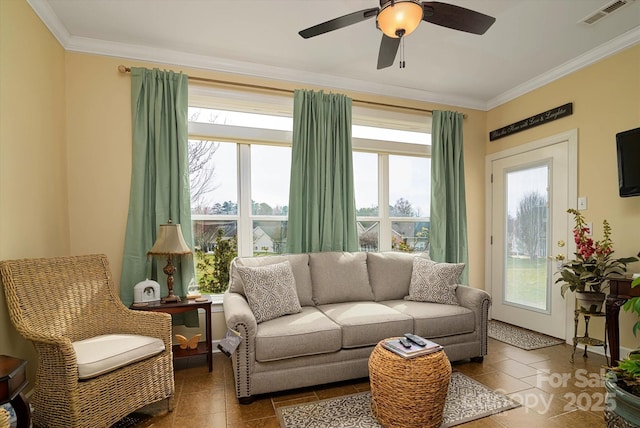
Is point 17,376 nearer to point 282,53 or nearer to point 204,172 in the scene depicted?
point 204,172

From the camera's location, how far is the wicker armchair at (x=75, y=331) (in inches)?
69.7

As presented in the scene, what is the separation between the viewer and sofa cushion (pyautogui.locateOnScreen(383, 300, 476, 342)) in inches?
106

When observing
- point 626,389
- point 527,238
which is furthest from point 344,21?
point 527,238

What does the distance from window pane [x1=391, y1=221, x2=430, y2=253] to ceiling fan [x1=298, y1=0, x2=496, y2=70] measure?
2.44 m

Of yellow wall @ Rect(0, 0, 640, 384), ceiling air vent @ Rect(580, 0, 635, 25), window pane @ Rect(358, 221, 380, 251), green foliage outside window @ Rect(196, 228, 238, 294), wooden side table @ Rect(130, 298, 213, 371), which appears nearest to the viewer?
yellow wall @ Rect(0, 0, 640, 384)

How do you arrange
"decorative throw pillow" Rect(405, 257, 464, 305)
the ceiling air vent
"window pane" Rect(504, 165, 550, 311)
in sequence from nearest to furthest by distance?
the ceiling air vent < "decorative throw pillow" Rect(405, 257, 464, 305) < "window pane" Rect(504, 165, 550, 311)

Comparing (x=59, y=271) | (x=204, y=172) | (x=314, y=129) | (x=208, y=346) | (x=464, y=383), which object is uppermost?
(x=314, y=129)

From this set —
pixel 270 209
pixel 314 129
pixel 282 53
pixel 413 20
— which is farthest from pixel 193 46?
pixel 413 20

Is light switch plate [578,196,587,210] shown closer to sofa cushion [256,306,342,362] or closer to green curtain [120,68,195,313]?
sofa cushion [256,306,342,362]

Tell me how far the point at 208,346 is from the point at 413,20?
280cm

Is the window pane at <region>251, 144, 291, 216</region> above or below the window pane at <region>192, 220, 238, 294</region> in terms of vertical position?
above

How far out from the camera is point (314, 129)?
346 cm

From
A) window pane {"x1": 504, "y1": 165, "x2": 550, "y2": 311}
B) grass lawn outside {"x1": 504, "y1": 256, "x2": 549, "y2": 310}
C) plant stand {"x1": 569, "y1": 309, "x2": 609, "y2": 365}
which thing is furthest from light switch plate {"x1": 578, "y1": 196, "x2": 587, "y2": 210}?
plant stand {"x1": 569, "y1": 309, "x2": 609, "y2": 365}

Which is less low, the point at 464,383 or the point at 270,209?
the point at 270,209
